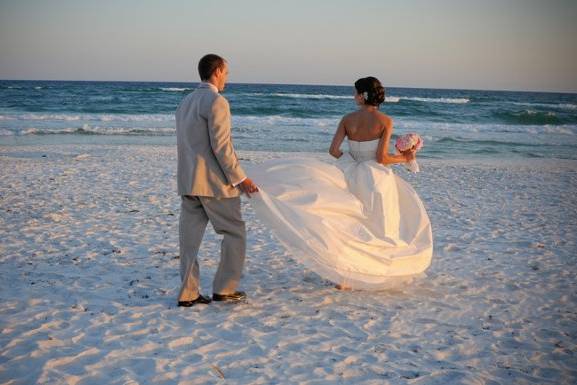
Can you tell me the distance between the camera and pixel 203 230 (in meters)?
4.23

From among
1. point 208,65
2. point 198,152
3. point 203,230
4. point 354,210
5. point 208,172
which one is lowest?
point 203,230

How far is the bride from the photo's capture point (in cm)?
430

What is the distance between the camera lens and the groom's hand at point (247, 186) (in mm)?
4086

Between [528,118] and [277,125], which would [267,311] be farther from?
[528,118]

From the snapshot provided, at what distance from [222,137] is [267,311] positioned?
59.3 inches

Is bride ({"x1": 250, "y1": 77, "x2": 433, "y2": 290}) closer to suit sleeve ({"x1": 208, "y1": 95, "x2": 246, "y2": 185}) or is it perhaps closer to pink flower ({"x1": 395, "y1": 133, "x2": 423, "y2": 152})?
pink flower ({"x1": 395, "y1": 133, "x2": 423, "y2": 152})

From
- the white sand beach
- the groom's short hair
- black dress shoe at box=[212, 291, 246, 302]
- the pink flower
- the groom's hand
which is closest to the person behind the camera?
the white sand beach

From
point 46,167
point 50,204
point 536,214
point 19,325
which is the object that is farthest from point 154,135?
point 19,325

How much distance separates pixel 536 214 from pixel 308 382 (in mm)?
6292

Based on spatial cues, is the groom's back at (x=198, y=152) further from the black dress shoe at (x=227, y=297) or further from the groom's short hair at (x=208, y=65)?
the black dress shoe at (x=227, y=297)

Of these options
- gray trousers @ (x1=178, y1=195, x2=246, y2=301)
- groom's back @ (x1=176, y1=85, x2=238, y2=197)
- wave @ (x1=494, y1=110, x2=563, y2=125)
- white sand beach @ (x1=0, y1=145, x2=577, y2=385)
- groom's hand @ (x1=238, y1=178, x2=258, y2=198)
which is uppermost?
wave @ (x1=494, y1=110, x2=563, y2=125)

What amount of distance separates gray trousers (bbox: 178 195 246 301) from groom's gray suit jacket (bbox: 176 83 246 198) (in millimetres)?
117

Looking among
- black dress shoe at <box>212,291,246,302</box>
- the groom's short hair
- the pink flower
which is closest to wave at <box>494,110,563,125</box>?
the pink flower

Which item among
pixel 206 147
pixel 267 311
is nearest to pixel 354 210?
pixel 267 311
